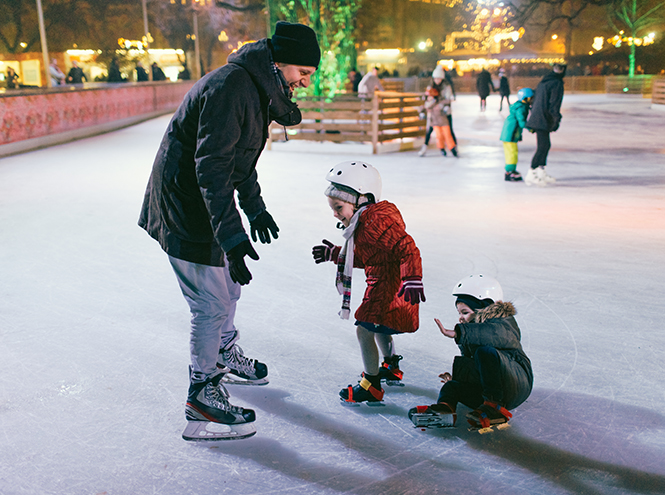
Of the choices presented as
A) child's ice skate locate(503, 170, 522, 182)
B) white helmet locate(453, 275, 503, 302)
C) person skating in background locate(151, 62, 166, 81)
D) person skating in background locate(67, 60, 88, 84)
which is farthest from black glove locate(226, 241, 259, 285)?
person skating in background locate(151, 62, 166, 81)

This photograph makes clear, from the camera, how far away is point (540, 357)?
3.24m

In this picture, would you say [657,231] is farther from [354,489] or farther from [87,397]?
[87,397]

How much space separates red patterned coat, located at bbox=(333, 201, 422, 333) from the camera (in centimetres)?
259

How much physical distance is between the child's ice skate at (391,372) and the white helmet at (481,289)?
0.55 metres

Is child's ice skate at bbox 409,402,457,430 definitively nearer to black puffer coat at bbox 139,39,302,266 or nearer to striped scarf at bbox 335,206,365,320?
striped scarf at bbox 335,206,365,320

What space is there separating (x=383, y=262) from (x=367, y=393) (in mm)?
615

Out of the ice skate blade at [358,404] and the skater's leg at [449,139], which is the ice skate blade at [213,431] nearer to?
the ice skate blade at [358,404]

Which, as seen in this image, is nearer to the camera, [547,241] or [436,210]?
[547,241]

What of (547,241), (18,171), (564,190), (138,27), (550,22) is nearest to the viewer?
(547,241)

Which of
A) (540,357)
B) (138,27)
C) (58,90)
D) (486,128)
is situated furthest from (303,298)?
(138,27)

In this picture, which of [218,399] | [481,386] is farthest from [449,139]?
[218,399]

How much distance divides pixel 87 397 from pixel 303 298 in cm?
168

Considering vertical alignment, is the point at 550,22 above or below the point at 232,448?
above

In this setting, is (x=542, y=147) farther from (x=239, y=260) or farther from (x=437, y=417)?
(x=239, y=260)
